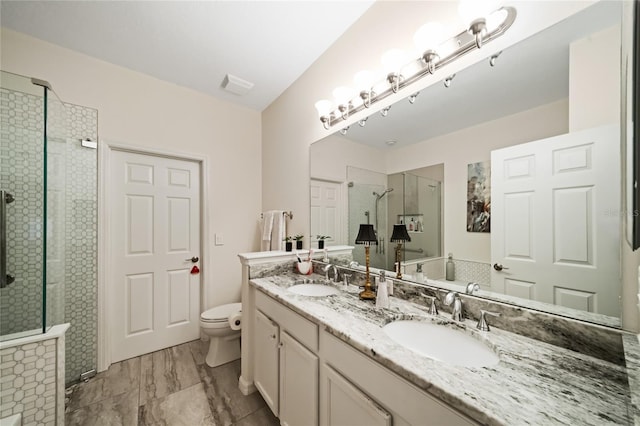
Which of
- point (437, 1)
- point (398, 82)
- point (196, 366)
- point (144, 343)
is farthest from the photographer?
point (144, 343)

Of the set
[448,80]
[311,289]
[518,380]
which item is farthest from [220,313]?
[448,80]

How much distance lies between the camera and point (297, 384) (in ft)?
4.00

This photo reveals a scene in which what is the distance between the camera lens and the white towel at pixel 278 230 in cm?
241

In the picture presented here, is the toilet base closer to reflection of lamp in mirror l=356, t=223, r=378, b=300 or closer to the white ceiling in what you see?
reflection of lamp in mirror l=356, t=223, r=378, b=300

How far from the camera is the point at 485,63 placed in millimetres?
1075

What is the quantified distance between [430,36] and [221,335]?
2.62 meters

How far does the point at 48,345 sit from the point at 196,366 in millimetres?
1106

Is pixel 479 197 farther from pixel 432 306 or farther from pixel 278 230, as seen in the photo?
pixel 278 230

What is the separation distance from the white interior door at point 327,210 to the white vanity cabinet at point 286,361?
2.33 ft

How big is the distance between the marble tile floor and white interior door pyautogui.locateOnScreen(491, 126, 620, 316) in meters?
1.72

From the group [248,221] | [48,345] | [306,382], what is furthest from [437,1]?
[48,345]

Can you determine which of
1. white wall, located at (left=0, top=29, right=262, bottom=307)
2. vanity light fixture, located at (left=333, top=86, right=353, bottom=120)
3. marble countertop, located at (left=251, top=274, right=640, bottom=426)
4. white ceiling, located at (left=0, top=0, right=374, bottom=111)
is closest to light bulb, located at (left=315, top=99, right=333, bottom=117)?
vanity light fixture, located at (left=333, top=86, right=353, bottom=120)

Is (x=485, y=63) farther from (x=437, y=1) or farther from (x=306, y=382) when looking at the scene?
(x=306, y=382)

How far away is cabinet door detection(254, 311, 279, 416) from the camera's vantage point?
1.43 meters
